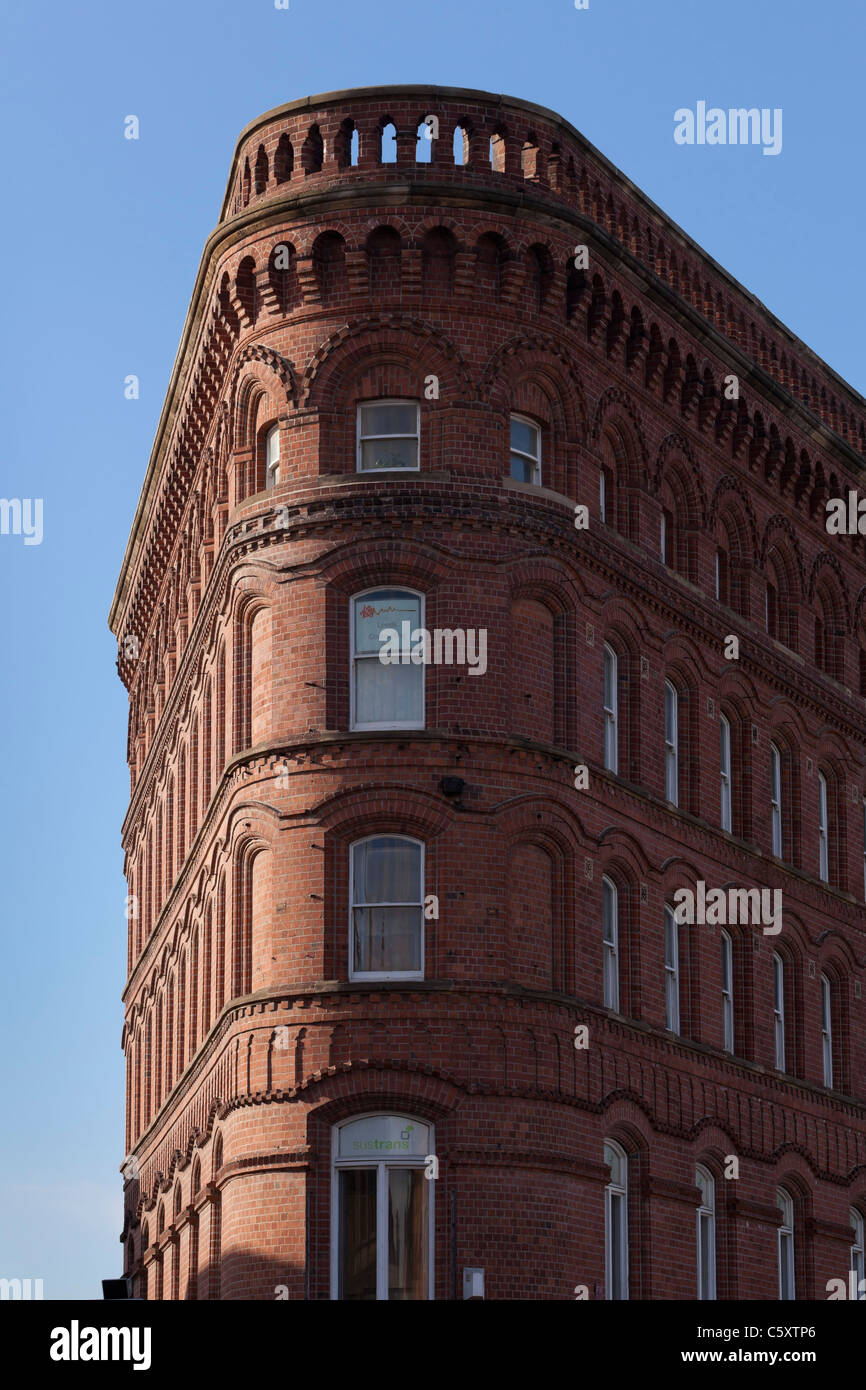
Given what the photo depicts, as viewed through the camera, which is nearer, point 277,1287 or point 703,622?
point 277,1287

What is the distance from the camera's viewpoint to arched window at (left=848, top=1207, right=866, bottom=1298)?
1864 inches

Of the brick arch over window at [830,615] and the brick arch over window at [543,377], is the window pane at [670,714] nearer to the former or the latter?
the brick arch over window at [543,377]

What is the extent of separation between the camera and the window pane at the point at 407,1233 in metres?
36.9

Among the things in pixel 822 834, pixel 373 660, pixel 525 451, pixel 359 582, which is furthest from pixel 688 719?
pixel 359 582

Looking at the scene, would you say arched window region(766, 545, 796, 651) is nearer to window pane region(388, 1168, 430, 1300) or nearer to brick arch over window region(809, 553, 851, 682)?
brick arch over window region(809, 553, 851, 682)

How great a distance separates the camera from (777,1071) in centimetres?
4594

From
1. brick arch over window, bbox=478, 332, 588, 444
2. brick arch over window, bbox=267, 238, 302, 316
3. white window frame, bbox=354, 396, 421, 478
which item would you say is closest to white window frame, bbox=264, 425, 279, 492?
white window frame, bbox=354, 396, 421, 478

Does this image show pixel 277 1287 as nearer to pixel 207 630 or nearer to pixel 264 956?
pixel 264 956

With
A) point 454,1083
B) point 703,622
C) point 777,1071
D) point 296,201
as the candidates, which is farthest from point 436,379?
point 777,1071

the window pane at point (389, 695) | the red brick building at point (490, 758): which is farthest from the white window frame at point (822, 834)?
the window pane at point (389, 695)

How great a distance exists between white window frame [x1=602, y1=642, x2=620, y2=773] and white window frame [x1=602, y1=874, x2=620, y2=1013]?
2061mm

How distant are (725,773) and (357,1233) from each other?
42.9 ft
